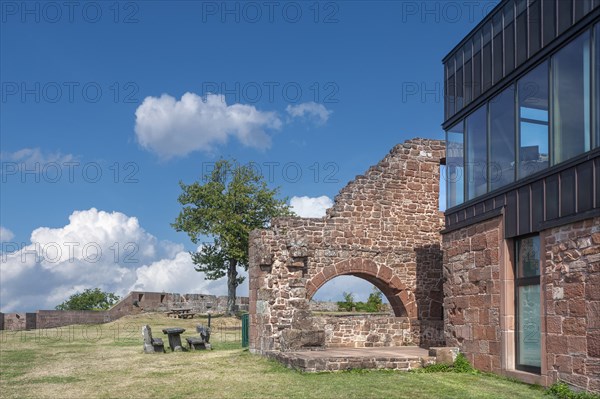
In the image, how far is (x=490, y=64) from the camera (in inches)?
520

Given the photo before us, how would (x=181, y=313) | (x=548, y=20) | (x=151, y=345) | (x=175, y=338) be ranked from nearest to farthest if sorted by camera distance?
(x=548, y=20)
(x=151, y=345)
(x=175, y=338)
(x=181, y=313)

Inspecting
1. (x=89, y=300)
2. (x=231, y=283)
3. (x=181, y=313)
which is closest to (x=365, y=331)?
(x=181, y=313)

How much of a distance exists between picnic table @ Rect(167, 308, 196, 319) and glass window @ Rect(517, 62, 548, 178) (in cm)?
2441

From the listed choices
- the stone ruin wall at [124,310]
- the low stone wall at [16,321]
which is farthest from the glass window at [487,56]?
the low stone wall at [16,321]

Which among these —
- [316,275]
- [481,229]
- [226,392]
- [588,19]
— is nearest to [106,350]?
[316,275]

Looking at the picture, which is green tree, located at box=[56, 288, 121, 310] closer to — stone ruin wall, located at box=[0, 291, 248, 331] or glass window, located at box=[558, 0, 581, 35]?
stone ruin wall, located at box=[0, 291, 248, 331]

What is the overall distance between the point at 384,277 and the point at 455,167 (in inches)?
223

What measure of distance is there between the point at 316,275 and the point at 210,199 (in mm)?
19002

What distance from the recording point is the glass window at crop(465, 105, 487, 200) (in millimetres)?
13391

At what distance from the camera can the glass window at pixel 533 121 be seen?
11258mm

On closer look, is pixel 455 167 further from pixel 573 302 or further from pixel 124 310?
pixel 124 310

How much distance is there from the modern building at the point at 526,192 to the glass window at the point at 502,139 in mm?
22

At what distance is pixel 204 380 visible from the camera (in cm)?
1209

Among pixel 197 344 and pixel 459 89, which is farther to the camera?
pixel 197 344
